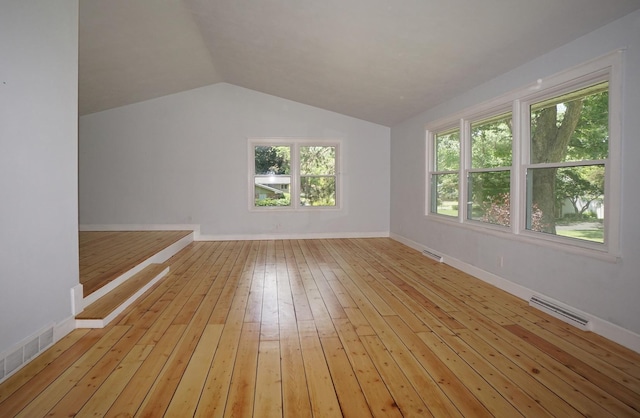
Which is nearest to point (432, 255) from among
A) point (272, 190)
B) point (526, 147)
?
point (526, 147)

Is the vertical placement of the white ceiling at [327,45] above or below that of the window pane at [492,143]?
above

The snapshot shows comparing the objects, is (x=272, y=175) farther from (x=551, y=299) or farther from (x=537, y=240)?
(x=551, y=299)

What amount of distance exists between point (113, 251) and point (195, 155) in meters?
2.93

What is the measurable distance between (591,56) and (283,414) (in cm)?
331

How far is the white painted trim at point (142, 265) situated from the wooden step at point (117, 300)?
33 mm

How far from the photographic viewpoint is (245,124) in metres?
7.63

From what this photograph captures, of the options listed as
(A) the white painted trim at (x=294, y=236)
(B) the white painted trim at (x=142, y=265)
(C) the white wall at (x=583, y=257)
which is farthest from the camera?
(A) the white painted trim at (x=294, y=236)

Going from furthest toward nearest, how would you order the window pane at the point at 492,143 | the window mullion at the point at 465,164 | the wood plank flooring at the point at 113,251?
the window mullion at the point at 465,164 < the window pane at the point at 492,143 < the wood plank flooring at the point at 113,251

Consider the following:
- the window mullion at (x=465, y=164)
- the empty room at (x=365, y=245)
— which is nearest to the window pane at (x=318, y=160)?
the empty room at (x=365, y=245)

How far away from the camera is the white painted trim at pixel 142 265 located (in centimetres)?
328

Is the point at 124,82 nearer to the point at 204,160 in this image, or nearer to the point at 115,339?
the point at 204,160

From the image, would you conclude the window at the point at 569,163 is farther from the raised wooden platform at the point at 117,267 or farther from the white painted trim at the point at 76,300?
the white painted trim at the point at 76,300

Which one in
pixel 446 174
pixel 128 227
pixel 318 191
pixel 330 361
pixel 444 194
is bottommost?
pixel 330 361

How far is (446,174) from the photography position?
218 inches
